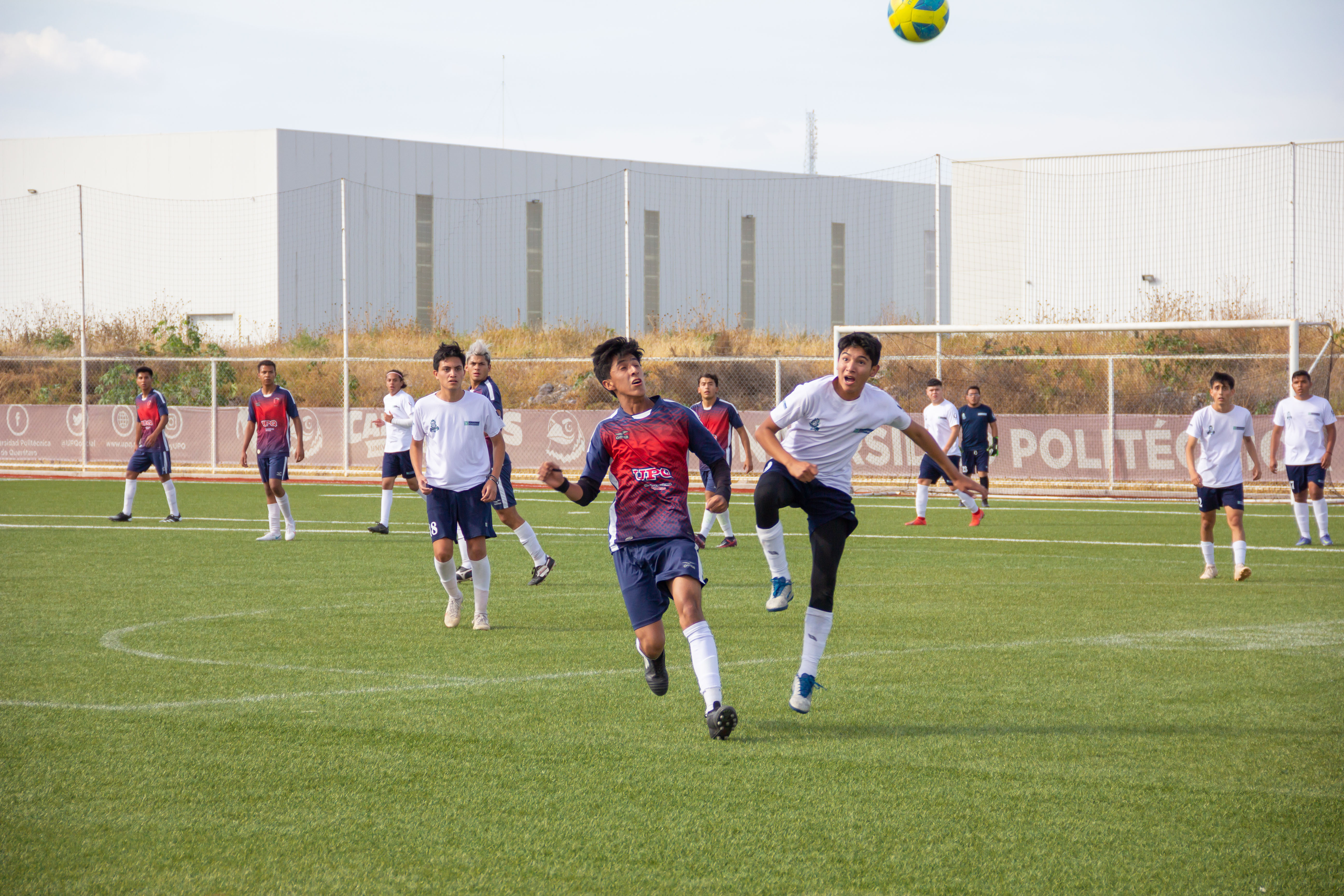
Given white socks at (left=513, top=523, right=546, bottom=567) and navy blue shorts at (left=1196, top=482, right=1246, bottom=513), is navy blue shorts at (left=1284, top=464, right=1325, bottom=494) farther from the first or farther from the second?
white socks at (left=513, top=523, right=546, bottom=567)

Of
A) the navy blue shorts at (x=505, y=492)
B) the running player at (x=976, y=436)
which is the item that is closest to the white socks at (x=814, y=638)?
the navy blue shorts at (x=505, y=492)

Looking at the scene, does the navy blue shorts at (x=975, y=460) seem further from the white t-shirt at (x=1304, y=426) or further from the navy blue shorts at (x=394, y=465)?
the navy blue shorts at (x=394, y=465)

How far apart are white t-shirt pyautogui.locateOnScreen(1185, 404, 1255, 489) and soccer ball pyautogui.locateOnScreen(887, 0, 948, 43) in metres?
9.44

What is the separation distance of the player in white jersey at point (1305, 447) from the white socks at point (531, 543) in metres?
9.01

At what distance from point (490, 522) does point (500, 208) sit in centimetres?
3449

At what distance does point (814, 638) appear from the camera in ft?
21.8

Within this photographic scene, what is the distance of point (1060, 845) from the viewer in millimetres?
4578

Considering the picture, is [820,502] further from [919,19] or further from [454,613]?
[919,19]

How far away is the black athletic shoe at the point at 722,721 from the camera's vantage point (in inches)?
233

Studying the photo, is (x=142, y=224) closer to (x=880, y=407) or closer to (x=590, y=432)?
(x=590, y=432)

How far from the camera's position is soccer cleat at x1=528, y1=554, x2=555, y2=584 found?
39.0 ft

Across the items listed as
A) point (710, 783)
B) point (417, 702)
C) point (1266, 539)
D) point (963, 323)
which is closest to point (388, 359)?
point (963, 323)

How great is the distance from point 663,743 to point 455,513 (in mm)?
4136

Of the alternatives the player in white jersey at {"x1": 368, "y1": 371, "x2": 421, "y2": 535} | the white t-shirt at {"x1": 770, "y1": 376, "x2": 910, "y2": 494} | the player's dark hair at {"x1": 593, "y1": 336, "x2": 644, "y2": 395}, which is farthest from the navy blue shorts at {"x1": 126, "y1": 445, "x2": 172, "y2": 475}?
the player's dark hair at {"x1": 593, "y1": 336, "x2": 644, "y2": 395}
